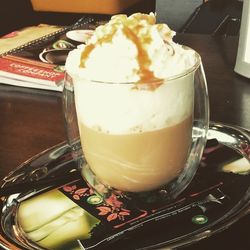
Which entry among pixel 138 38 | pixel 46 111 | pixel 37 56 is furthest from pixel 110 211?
pixel 37 56

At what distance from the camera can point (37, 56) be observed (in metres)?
1.13

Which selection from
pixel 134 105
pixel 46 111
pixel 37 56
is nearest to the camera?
pixel 134 105

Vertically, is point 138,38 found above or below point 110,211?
above

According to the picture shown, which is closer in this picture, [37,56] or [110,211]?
[110,211]

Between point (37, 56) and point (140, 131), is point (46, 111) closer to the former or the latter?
point (37, 56)

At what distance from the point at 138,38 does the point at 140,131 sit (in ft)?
0.35

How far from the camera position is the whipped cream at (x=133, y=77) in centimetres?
56

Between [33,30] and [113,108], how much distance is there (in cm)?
89

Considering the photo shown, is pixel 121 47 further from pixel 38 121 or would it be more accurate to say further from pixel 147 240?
pixel 38 121

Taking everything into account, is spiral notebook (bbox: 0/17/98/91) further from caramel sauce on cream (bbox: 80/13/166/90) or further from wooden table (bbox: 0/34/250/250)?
caramel sauce on cream (bbox: 80/13/166/90)

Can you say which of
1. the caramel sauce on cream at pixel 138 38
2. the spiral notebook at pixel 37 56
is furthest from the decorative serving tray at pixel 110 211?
the spiral notebook at pixel 37 56

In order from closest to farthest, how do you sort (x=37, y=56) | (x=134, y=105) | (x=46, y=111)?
(x=134, y=105) → (x=46, y=111) → (x=37, y=56)

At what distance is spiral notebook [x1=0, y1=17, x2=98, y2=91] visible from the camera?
1029 mm

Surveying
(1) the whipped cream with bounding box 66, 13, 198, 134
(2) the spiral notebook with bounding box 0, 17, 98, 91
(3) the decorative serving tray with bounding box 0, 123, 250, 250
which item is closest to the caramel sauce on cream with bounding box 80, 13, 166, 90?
(1) the whipped cream with bounding box 66, 13, 198, 134
